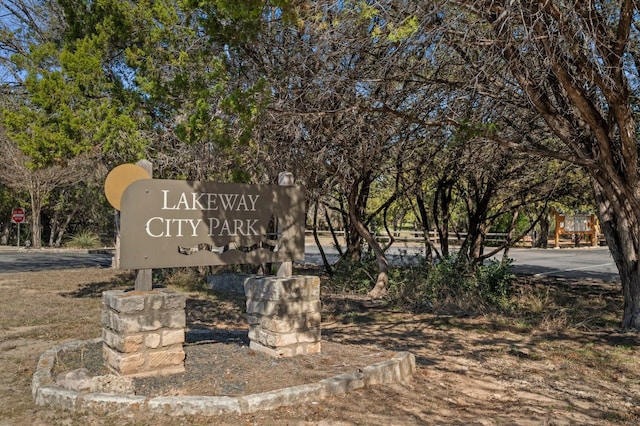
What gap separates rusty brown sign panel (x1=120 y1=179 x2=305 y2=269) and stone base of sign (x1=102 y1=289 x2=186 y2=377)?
36 cm

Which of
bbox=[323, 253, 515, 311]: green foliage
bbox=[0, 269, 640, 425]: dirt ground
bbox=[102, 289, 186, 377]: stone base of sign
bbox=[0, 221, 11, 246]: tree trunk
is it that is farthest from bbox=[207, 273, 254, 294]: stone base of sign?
bbox=[0, 221, 11, 246]: tree trunk

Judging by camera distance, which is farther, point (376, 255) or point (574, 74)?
point (376, 255)

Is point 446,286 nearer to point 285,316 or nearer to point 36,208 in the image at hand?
point 285,316

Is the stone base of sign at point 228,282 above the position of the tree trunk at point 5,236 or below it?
below

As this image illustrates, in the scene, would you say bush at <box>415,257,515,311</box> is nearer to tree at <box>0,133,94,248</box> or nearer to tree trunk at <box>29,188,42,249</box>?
tree at <box>0,133,94,248</box>

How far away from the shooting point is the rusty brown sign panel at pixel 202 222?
566cm

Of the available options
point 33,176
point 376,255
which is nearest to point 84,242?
point 33,176

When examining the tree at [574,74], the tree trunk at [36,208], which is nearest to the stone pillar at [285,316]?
the tree at [574,74]

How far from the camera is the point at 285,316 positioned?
251 inches

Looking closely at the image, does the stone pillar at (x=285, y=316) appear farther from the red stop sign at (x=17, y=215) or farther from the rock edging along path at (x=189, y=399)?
the red stop sign at (x=17, y=215)

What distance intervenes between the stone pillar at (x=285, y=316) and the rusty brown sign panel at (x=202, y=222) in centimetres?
37

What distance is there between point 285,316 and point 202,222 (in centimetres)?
145

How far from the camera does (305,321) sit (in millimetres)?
6480

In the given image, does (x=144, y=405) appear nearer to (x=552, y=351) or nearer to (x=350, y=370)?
(x=350, y=370)
